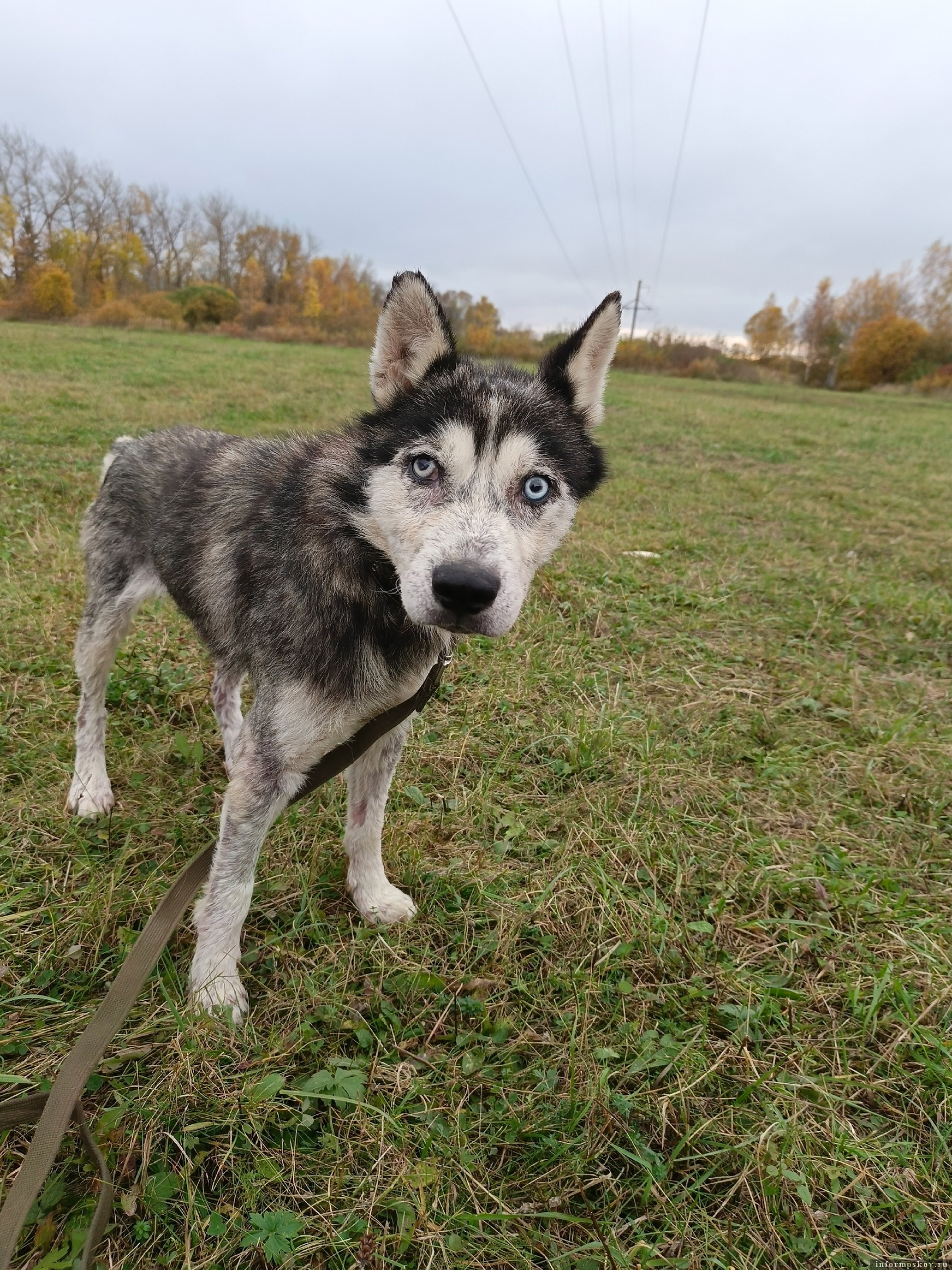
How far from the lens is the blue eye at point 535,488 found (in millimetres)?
2342

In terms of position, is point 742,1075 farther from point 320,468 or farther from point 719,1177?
point 320,468

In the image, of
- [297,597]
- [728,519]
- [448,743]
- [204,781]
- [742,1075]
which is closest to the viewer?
[742,1075]

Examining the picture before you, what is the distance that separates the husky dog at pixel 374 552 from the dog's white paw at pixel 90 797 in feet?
3.26

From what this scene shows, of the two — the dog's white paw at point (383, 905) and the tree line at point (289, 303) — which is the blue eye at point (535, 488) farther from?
the tree line at point (289, 303)

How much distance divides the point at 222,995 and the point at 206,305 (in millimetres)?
58305

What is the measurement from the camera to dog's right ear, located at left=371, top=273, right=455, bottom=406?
241 centimetres

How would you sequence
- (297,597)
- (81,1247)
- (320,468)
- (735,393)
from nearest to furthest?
(81,1247) → (297,597) → (320,468) → (735,393)

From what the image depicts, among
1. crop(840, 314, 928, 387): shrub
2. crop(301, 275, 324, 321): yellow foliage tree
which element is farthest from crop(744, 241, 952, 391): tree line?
crop(301, 275, 324, 321): yellow foliage tree

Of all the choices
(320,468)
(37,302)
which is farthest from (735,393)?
(37,302)

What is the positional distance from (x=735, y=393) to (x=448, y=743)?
40023 millimetres

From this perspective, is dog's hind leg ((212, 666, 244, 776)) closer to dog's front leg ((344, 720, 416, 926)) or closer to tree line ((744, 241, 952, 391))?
dog's front leg ((344, 720, 416, 926))

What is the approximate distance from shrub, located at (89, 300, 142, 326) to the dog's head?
162ft

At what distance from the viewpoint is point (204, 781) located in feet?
11.6

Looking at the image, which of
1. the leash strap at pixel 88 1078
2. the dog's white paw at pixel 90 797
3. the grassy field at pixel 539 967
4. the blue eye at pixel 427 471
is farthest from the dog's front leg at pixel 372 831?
the dog's white paw at pixel 90 797
